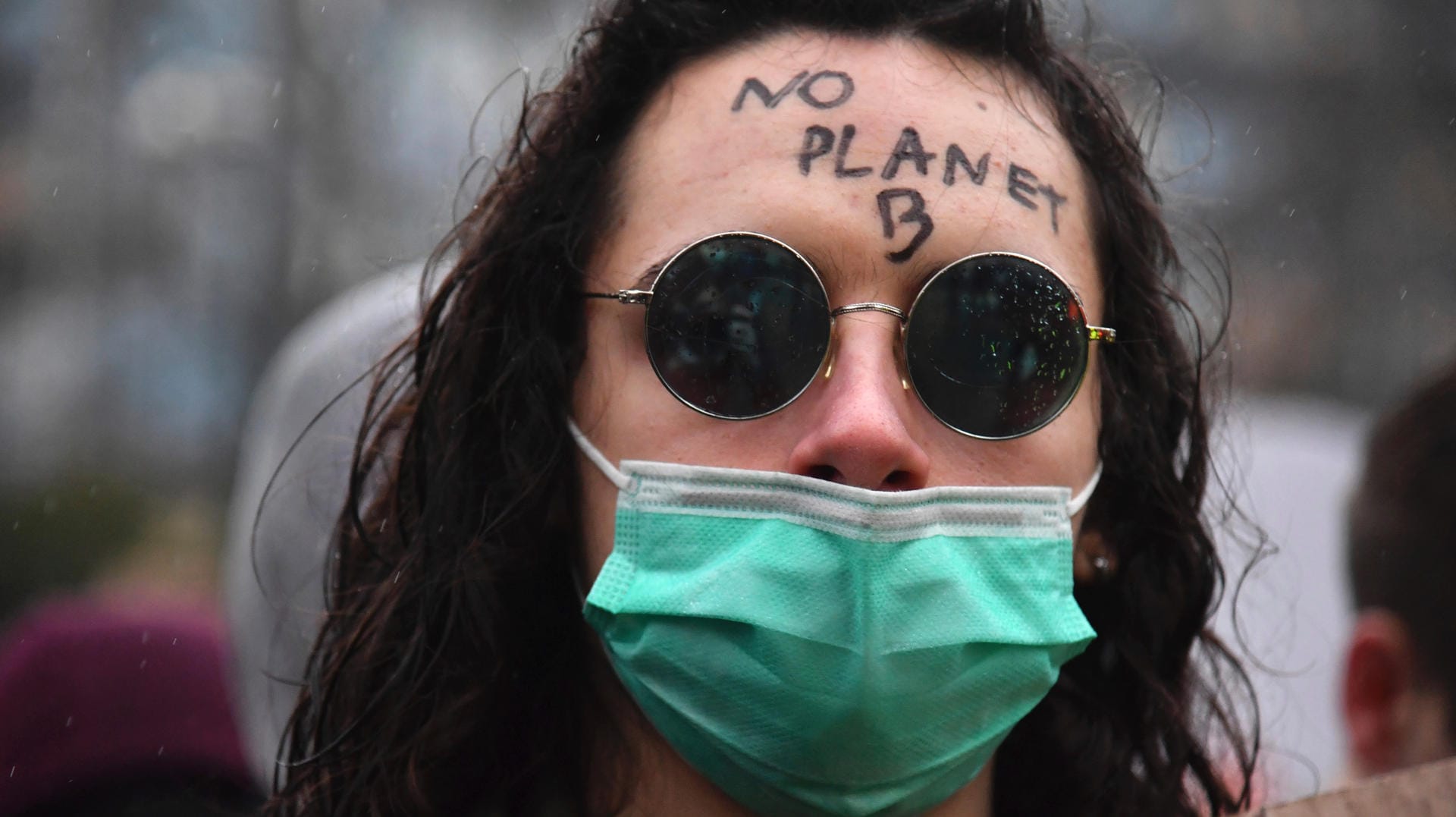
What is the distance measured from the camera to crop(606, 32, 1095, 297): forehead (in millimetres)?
2428

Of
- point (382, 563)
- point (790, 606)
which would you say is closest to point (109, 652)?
point (382, 563)

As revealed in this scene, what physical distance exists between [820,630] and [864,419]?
35 centimetres

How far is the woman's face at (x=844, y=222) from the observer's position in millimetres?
2359

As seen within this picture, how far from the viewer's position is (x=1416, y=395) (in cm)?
379

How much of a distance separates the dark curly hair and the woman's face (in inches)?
3.6

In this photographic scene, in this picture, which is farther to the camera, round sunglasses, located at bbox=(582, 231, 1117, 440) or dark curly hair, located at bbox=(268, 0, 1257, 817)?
dark curly hair, located at bbox=(268, 0, 1257, 817)

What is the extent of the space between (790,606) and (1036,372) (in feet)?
2.03

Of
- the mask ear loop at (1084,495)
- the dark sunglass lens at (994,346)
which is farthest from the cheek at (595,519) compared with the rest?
the mask ear loop at (1084,495)

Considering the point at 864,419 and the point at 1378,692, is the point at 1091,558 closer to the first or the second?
the point at 864,419

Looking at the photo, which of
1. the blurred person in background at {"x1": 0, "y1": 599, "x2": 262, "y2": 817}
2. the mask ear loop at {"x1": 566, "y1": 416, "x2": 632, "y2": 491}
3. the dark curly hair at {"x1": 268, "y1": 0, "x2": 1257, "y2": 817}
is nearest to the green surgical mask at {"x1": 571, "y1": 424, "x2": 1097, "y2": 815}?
the mask ear loop at {"x1": 566, "y1": 416, "x2": 632, "y2": 491}

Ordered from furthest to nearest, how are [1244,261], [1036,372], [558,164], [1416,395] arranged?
[1244,261] → [1416,395] → [558,164] → [1036,372]

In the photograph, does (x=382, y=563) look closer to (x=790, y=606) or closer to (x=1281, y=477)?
(x=790, y=606)

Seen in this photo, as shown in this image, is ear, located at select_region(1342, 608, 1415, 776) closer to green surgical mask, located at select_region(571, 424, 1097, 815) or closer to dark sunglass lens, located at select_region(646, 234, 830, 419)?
green surgical mask, located at select_region(571, 424, 1097, 815)

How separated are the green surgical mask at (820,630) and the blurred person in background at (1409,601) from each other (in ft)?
5.52
